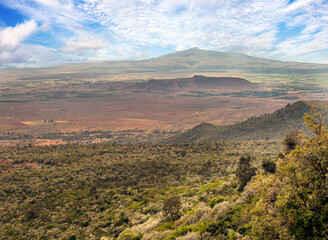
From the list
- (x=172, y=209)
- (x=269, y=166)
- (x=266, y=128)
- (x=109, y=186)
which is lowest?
(x=109, y=186)

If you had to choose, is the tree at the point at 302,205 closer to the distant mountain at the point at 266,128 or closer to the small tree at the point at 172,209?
the small tree at the point at 172,209

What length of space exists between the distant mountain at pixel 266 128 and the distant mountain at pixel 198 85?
126328mm

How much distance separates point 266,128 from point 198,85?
5525 inches

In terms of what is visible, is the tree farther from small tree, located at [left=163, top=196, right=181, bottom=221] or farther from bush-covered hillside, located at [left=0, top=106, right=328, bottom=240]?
small tree, located at [left=163, top=196, right=181, bottom=221]

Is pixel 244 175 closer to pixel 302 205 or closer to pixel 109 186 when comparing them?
pixel 302 205

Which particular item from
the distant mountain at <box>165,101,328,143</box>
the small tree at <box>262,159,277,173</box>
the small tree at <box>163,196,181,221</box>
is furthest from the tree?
the distant mountain at <box>165,101,328,143</box>

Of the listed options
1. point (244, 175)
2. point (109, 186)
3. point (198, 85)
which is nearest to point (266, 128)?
point (244, 175)

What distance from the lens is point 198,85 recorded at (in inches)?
7254

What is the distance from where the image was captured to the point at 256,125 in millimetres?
50750

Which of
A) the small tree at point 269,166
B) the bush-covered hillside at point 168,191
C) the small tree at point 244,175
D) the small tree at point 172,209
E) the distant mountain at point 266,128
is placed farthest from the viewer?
the distant mountain at point 266,128

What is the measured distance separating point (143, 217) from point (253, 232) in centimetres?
1070

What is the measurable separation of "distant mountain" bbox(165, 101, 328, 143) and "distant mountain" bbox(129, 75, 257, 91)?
12633 cm

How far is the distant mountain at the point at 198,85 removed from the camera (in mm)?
178375

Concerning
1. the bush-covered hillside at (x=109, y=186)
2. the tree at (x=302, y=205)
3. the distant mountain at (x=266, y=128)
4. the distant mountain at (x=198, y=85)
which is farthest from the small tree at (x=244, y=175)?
the distant mountain at (x=198, y=85)
